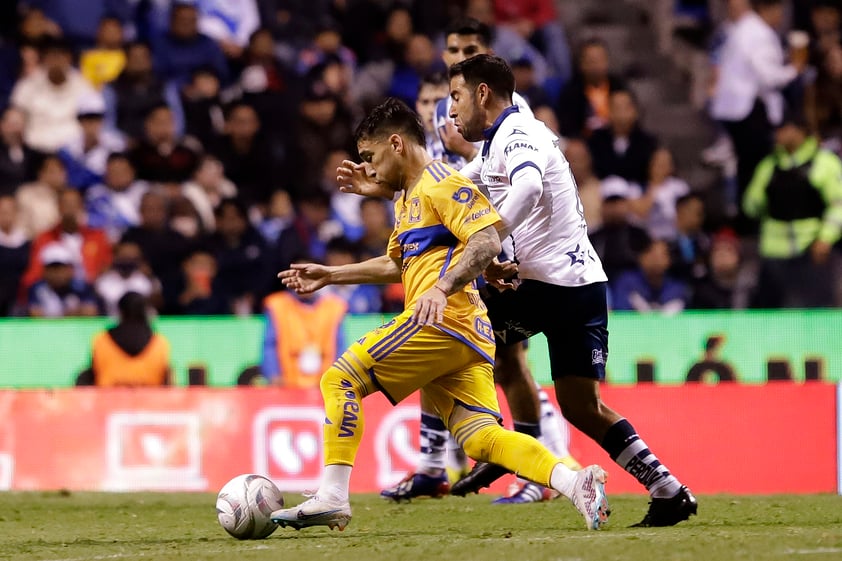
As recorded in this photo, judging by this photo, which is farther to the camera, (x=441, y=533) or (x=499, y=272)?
(x=441, y=533)

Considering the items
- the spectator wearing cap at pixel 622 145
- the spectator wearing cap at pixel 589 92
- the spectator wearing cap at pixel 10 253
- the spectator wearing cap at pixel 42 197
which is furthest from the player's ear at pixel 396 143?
the spectator wearing cap at pixel 589 92

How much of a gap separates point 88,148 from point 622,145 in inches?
208

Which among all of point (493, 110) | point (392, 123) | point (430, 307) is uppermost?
point (493, 110)

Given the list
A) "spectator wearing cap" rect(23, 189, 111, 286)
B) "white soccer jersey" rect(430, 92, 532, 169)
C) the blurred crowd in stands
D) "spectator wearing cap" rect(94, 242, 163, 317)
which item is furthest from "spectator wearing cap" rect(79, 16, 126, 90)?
"white soccer jersey" rect(430, 92, 532, 169)

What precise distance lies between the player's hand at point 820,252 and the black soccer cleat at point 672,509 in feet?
20.6

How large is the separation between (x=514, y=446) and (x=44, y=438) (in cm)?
538

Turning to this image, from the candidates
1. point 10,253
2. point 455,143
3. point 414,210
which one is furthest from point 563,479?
point 10,253

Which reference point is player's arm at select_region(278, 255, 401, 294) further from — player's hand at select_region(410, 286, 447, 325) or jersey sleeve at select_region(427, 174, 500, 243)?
player's hand at select_region(410, 286, 447, 325)

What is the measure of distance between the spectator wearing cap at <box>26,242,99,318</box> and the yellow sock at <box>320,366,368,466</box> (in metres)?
6.99

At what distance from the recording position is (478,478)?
26.2ft

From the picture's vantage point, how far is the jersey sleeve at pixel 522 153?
21.7ft

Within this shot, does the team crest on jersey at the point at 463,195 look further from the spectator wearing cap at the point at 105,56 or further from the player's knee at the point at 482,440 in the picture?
the spectator wearing cap at the point at 105,56

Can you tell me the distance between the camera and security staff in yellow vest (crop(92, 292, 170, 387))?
11539mm

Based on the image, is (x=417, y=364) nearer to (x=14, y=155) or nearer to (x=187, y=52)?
(x=14, y=155)
